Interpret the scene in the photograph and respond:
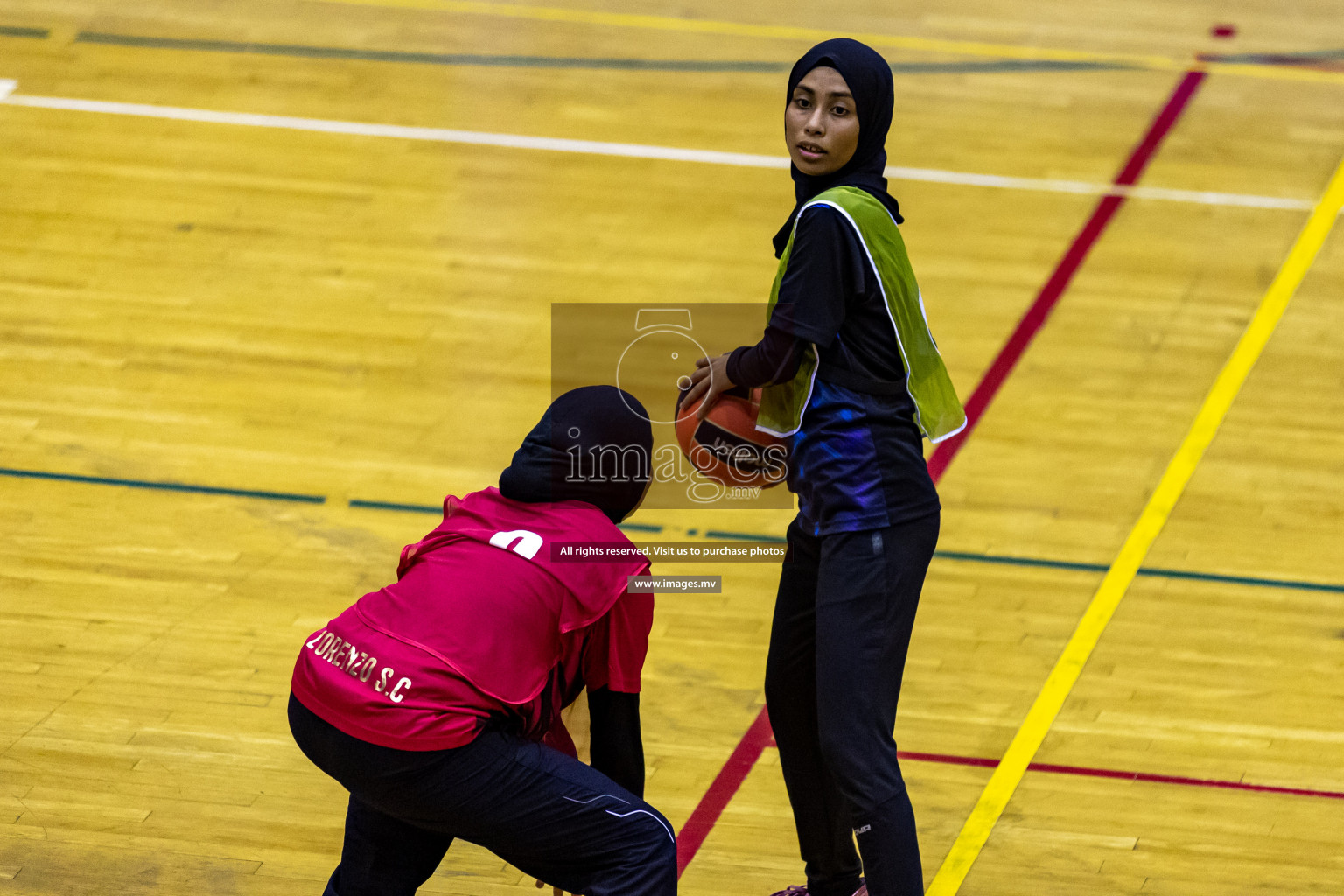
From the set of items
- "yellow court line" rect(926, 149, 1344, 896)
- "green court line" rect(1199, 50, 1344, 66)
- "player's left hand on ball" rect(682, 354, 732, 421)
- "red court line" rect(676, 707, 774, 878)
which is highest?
"green court line" rect(1199, 50, 1344, 66)

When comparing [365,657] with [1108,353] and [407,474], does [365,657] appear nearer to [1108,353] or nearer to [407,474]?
[407,474]

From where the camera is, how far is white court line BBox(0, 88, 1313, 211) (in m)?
7.26

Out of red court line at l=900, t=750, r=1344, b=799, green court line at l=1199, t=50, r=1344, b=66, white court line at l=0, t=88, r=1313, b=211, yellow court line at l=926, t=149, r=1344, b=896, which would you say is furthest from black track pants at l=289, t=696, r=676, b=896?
green court line at l=1199, t=50, r=1344, b=66

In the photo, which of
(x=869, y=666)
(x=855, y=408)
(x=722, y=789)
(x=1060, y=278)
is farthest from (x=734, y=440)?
(x=1060, y=278)

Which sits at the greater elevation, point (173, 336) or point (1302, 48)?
point (1302, 48)

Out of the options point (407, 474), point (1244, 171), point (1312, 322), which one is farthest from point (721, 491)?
point (1244, 171)

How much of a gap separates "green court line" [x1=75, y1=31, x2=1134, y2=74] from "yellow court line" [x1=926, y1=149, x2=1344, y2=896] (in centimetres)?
188

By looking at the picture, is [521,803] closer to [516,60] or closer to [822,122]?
[822,122]

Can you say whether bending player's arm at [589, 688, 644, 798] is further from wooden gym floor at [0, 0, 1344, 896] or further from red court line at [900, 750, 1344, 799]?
red court line at [900, 750, 1344, 799]

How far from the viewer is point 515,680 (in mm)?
2801

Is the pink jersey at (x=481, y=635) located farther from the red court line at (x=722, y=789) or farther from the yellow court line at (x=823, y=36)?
the yellow court line at (x=823, y=36)

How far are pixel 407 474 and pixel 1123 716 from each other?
2.49 metres

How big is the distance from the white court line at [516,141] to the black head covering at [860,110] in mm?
4354

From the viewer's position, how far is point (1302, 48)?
28.2 ft
